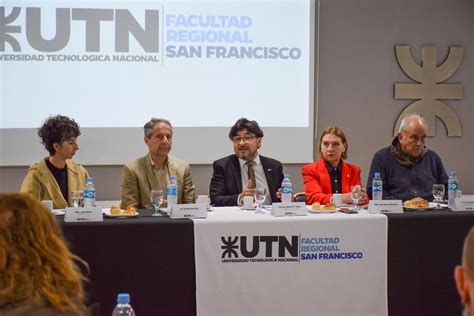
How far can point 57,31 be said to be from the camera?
5660 mm

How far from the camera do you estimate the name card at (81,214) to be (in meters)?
3.56

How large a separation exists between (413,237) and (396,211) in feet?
0.53

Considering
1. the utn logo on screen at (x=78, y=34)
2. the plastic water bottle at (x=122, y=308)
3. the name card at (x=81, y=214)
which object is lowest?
the plastic water bottle at (x=122, y=308)

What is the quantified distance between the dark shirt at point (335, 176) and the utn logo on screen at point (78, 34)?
191 cm

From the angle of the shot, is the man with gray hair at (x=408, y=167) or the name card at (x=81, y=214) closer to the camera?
the name card at (x=81, y=214)

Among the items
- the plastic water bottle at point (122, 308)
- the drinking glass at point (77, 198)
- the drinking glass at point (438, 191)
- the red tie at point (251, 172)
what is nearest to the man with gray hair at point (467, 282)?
the plastic water bottle at point (122, 308)

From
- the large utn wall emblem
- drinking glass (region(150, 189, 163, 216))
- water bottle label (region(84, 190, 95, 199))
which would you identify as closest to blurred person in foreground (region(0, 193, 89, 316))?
drinking glass (region(150, 189, 163, 216))

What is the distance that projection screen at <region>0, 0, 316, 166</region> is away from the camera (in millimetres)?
5660

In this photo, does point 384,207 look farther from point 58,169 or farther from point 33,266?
point 33,266

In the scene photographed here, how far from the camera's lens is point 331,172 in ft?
15.1

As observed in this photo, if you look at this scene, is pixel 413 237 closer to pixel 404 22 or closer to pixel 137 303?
pixel 137 303

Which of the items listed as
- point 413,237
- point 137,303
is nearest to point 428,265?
point 413,237

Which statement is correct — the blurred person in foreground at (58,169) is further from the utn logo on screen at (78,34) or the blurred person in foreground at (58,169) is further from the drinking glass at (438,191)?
the drinking glass at (438,191)

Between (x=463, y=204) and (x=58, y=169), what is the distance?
230 cm
